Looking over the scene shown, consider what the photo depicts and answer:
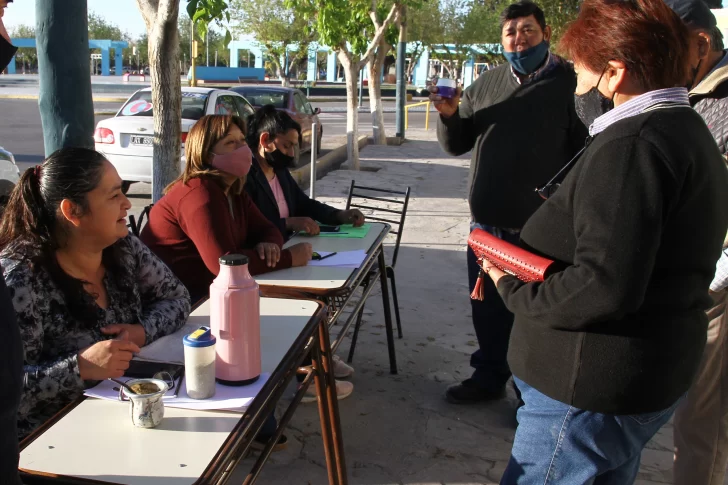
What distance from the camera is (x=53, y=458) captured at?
1.51 metres

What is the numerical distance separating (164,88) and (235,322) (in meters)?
2.86

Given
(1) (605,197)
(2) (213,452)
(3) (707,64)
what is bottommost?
(2) (213,452)

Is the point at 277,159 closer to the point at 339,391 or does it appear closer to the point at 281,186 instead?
the point at 281,186

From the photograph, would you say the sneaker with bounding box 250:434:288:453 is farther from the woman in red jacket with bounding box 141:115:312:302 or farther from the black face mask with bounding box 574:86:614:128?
the black face mask with bounding box 574:86:614:128

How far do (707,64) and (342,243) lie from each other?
1.93 m

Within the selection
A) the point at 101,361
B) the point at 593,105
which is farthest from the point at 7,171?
the point at 593,105

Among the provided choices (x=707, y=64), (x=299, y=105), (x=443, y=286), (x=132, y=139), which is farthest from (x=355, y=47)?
(x=707, y=64)

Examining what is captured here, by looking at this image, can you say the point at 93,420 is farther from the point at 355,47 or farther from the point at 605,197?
the point at 355,47

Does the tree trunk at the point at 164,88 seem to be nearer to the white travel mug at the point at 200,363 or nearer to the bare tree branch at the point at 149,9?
the bare tree branch at the point at 149,9

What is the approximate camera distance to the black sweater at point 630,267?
1.53 m

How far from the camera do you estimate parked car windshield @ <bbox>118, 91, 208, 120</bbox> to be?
995 centimetres

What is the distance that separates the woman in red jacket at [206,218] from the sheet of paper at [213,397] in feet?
3.66

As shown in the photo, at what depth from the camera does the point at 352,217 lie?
164 inches

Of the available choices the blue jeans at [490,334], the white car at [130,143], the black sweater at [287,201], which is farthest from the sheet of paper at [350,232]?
the white car at [130,143]
